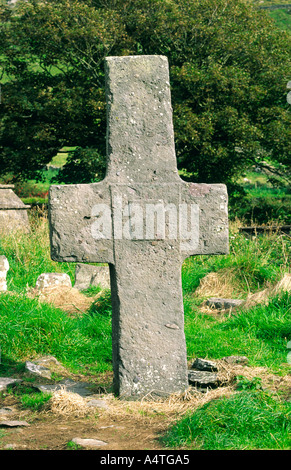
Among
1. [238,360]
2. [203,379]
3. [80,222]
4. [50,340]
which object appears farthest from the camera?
[50,340]

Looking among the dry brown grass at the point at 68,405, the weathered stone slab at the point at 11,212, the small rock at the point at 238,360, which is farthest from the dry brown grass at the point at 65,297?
the weathered stone slab at the point at 11,212

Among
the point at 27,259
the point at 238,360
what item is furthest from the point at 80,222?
the point at 27,259

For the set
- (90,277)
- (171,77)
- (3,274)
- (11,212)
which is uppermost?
(171,77)

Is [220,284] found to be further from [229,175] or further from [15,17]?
[15,17]

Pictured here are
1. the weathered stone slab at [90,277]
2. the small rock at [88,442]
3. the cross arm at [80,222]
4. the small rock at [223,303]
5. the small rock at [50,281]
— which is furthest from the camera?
the weathered stone slab at [90,277]

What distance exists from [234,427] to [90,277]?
518 cm

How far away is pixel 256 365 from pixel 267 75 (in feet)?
42.1

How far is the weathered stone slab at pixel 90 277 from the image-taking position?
826 cm

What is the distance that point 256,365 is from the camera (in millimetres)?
4820

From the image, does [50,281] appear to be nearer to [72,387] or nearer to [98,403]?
[72,387]

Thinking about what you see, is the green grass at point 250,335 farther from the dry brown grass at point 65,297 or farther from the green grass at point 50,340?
the dry brown grass at point 65,297

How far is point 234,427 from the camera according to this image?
344 centimetres

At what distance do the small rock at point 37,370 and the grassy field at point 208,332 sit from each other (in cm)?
17

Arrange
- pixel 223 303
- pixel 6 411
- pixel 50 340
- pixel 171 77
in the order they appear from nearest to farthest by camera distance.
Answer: pixel 6 411 < pixel 50 340 < pixel 223 303 < pixel 171 77
